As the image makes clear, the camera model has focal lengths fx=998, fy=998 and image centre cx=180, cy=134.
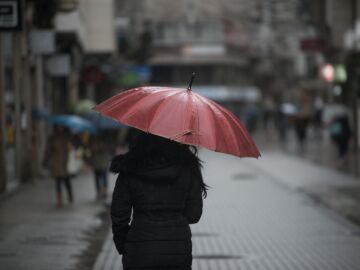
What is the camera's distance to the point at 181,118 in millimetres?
5984

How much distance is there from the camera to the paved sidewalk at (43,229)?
11.1 meters

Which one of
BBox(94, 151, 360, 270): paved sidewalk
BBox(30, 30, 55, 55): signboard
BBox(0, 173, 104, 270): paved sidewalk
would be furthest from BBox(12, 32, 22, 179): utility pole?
BBox(94, 151, 360, 270): paved sidewalk

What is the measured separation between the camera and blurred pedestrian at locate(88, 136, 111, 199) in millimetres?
19016

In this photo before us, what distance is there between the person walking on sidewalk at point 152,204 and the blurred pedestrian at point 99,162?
1308cm

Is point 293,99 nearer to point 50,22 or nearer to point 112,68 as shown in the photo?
point 112,68

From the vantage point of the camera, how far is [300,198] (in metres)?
19.8

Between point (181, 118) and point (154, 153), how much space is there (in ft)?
0.89

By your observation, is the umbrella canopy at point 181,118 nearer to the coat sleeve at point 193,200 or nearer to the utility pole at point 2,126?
the coat sleeve at point 193,200

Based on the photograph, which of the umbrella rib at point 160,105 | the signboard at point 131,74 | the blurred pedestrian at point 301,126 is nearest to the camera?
the umbrella rib at point 160,105

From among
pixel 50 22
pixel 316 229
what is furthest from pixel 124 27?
pixel 316 229

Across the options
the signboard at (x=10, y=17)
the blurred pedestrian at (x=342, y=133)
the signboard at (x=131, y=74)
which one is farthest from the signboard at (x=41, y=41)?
the signboard at (x=131, y=74)

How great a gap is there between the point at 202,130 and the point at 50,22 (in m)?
21.5

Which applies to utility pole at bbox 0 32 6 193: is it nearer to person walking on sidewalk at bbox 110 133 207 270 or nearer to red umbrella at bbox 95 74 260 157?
red umbrella at bbox 95 74 260 157

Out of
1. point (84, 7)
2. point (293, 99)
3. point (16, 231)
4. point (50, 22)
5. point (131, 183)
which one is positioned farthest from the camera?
point (293, 99)
